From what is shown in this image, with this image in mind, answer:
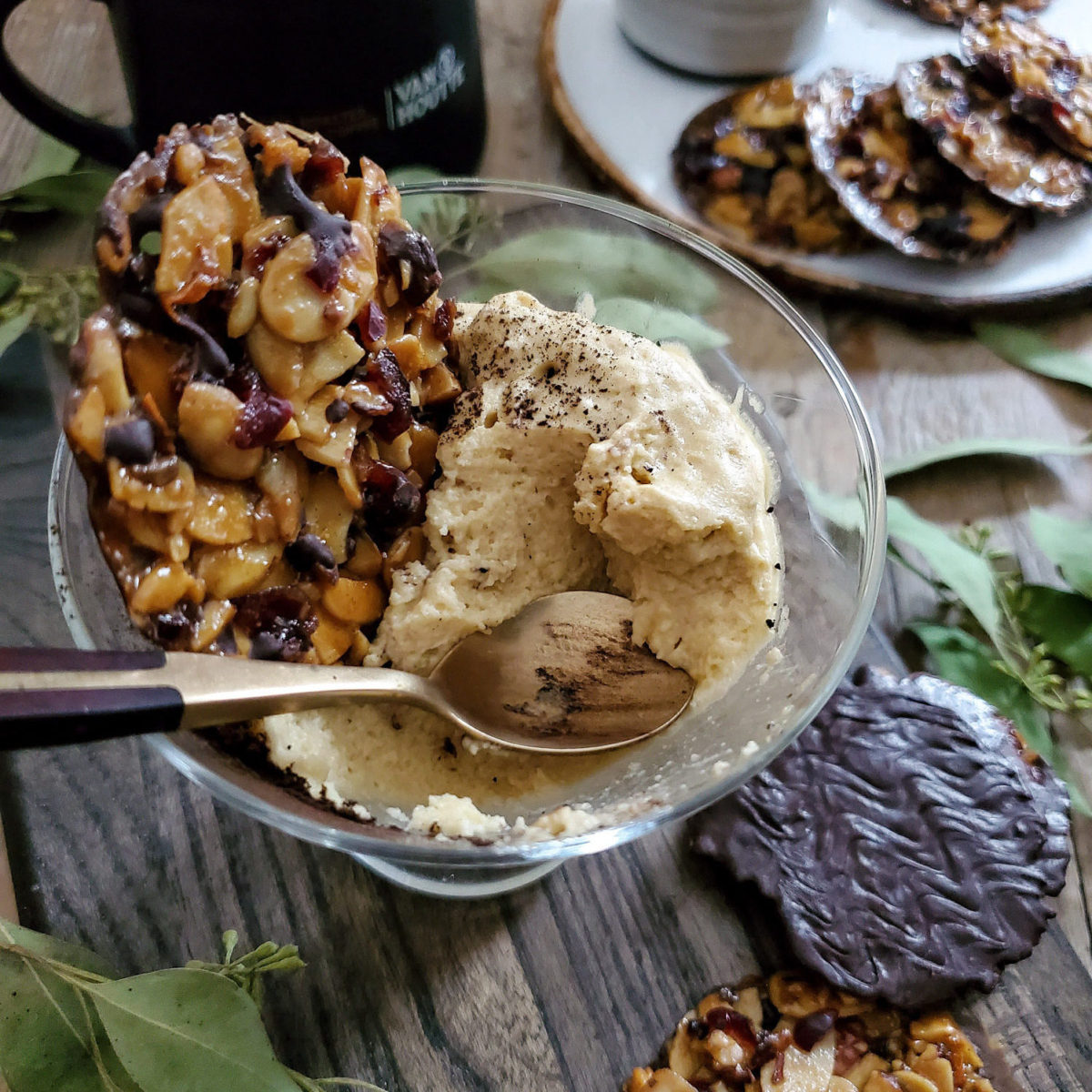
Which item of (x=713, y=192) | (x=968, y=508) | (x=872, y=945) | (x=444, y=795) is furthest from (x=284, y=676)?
(x=713, y=192)

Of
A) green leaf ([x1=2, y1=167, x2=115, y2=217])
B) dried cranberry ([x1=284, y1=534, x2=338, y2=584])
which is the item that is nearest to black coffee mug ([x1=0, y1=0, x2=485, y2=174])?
green leaf ([x1=2, y1=167, x2=115, y2=217])

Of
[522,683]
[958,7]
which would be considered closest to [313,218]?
[522,683]

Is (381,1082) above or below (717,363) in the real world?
below

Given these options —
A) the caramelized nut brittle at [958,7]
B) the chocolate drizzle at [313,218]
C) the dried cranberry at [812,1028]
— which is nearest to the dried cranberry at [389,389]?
the chocolate drizzle at [313,218]

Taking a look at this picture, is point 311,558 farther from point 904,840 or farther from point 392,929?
point 904,840

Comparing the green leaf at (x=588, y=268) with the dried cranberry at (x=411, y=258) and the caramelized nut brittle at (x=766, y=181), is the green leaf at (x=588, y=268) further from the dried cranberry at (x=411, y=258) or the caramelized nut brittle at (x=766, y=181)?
the caramelized nut brittle at (x=766, y=181)

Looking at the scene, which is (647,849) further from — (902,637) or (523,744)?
(902,637)
